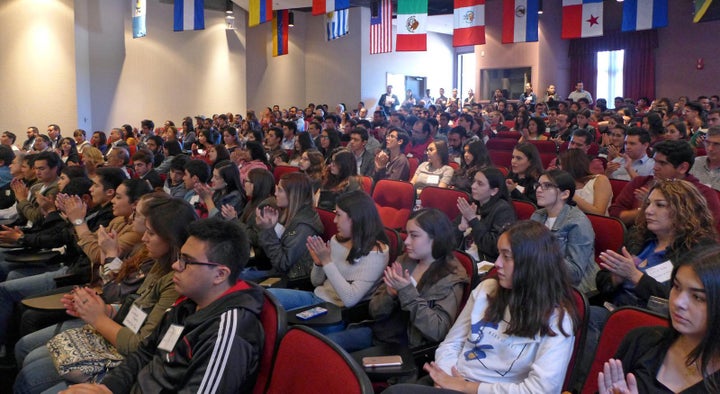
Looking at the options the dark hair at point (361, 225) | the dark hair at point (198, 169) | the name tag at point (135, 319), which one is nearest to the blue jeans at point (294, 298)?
the dark hair at point (361, 225)

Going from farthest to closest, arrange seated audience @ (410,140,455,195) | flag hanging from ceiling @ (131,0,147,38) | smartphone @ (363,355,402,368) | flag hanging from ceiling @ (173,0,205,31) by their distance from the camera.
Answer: flag hanging from ceiling @ (131,0,147,38) → flag hanging from ceiling @ (173,0,205,31) → seated audience @ (410,140,455,195) → smartphone @ (363,355,402,368)

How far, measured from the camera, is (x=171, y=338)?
2.24 m

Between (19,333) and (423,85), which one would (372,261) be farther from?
(423,85)

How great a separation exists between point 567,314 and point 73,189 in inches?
152

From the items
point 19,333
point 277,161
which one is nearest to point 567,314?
point 19,333

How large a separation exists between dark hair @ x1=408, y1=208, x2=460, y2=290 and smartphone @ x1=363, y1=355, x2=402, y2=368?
0.51 m

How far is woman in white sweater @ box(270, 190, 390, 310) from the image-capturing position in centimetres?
330

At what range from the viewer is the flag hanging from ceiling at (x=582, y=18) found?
1113 centimetres

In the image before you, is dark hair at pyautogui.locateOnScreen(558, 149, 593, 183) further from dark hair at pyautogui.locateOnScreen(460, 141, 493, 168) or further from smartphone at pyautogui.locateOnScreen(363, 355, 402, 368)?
smartphone at pyautogui.locateOnScreen(363, 355, 402, 368)

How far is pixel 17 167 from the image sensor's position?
21.2ft

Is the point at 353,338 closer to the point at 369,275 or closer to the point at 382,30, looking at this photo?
the point at 369,275

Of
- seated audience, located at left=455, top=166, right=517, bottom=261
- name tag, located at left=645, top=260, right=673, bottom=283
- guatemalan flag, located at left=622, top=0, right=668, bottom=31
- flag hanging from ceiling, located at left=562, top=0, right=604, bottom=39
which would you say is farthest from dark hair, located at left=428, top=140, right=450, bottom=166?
guatemalan flag, located at left=622, top=0, right=668, bottom=31

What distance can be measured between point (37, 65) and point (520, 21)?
978 cm

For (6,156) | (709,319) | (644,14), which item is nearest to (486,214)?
(709,319)
